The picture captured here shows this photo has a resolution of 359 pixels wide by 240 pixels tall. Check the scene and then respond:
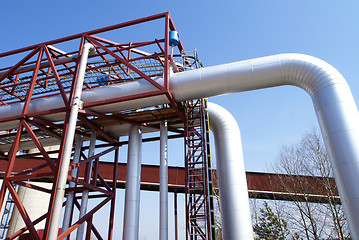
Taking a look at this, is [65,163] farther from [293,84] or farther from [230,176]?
[293,84]

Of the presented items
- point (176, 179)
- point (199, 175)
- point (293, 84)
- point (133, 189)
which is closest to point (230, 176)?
point (199, 175)

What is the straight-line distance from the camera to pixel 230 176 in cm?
1194

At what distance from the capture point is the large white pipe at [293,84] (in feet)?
25.5

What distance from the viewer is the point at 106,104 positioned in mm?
11555

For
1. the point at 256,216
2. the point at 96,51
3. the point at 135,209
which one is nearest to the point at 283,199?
the point at 256,216

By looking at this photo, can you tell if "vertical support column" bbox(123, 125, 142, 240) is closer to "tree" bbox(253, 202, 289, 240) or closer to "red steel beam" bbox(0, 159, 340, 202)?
"red steel beam" bbox(0, 159, 340, 202)

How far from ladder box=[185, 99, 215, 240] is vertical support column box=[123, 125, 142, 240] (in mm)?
2488

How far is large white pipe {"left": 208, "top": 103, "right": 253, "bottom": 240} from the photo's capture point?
439 inches

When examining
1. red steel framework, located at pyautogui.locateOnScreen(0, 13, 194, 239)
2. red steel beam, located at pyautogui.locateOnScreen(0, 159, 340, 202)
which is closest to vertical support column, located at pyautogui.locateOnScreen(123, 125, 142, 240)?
red steel framework, located at pyautogui.locateOnScreen(0, 13, 194, 239)

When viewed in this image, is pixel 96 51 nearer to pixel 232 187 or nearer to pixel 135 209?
pixel 135 209

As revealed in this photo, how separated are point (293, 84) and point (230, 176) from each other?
5133 millimetres

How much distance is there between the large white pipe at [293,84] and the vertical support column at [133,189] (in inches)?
92.2

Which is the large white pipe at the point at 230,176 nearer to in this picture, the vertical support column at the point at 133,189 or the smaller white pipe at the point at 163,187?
the smaller white pipe at the point at 163,187

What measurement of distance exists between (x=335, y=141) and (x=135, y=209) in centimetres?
895
